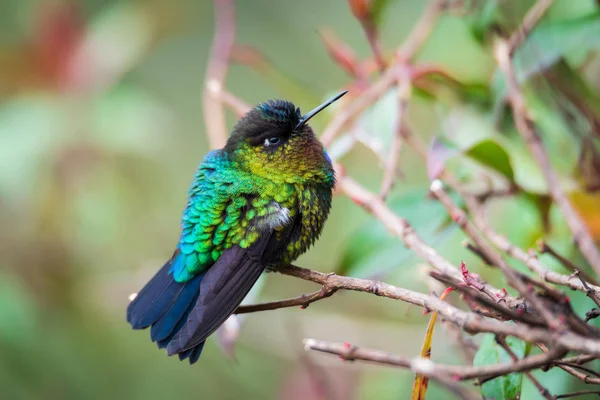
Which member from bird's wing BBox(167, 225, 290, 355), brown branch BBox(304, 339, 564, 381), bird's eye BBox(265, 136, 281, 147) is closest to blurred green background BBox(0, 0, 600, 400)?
bird's eye BBox(265, 136, 281, 147)

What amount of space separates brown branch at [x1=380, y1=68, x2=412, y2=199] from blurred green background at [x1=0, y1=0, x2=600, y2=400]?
131 mm

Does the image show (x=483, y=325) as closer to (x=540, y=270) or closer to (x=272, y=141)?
(x=540, y=270)

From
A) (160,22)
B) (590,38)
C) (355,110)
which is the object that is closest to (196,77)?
(160,22)

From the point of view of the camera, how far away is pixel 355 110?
265 centimetres

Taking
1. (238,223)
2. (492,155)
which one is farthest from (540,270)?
(238,223)

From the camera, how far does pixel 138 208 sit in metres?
4.77

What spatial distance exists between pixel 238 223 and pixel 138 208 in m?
2.70

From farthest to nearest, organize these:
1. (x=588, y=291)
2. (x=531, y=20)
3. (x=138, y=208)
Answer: (x=138, y=208), (x=531, y=20), (x=588, y=291)

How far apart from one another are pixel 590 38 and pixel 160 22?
8.61 ft

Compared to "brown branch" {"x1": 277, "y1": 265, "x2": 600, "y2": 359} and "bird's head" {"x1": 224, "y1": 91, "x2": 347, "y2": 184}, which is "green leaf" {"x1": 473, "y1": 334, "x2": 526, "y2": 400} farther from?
"bird's head" {"x1": 224, "y1": 91, "x2": 347, "y2": 184}

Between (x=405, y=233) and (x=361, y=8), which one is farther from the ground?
(x=361, y=8)

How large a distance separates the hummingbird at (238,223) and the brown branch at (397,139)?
0.22 meters

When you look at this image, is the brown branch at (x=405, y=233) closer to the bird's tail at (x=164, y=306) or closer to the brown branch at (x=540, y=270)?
the brown branch at (x=540, y=270)

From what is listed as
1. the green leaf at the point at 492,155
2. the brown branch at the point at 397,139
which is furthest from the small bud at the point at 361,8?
the green leaf at the point at 492,155
